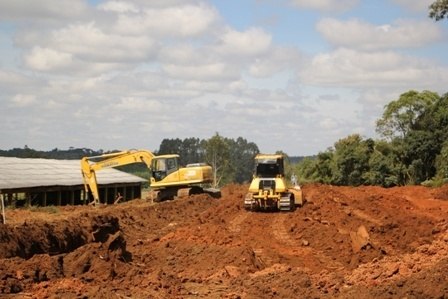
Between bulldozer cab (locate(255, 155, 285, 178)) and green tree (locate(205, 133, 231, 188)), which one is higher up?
green tree (locate(205, 133, 231, 188))

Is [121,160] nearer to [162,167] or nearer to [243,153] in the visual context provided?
[162,167]

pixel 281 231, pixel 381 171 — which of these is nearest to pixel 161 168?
pixel 281 231

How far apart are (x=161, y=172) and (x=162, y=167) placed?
29 centimetres

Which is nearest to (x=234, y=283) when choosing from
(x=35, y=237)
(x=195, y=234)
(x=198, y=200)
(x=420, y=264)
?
(x=420, y=264)

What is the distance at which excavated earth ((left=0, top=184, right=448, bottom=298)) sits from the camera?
39.8 ft

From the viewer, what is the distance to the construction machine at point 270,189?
26.8 metres

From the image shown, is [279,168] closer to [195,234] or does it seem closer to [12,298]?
[195,234]

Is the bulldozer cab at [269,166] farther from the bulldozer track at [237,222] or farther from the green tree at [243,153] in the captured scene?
the green tree at [243,153]

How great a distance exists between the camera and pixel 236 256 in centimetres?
1611

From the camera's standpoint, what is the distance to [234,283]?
44.9 feet

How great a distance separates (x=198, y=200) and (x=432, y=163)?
31236 mm

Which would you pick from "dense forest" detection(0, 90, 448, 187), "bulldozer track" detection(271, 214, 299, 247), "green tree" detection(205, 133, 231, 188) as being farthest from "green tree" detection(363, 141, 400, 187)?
"bulldozer track" detection(271, 214, 299, 247)

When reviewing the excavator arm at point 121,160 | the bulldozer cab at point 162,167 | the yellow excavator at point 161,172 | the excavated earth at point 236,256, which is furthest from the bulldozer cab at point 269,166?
the excavator arm at point 121,160

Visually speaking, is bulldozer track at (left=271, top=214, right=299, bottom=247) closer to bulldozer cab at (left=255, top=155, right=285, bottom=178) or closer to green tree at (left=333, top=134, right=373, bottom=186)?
bulldozer cab at (left=255, top=155, right=285, bottom=178)
